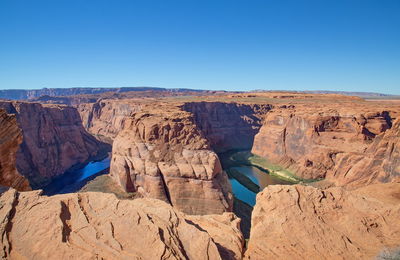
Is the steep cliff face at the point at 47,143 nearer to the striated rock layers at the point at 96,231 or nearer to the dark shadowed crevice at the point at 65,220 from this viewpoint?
the striated rock layers at the point at 96,231

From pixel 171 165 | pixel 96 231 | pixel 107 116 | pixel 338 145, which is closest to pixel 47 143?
pixel 171 165

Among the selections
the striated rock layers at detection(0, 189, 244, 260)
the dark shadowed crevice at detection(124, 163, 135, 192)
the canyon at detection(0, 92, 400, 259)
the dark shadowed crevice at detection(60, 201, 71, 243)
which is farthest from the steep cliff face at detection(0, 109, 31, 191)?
the dark shadowed crevice at detection(124, 163, 135, 192)

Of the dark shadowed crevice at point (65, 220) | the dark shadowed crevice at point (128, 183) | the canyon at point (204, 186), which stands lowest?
the dark shadowed crevice at point (128, 183)

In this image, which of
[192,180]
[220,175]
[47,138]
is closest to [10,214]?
[192,180]

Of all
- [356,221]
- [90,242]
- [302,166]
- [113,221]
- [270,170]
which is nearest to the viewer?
[90,242]

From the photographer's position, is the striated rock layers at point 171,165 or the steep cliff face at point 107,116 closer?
the striated rock layers at point 171,165

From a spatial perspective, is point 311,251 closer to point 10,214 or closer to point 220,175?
point 10,214

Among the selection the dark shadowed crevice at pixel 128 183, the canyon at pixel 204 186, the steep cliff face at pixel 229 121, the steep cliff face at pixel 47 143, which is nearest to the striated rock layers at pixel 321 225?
the canyon at pixel 204 186

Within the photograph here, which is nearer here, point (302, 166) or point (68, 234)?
point (68, 234)
